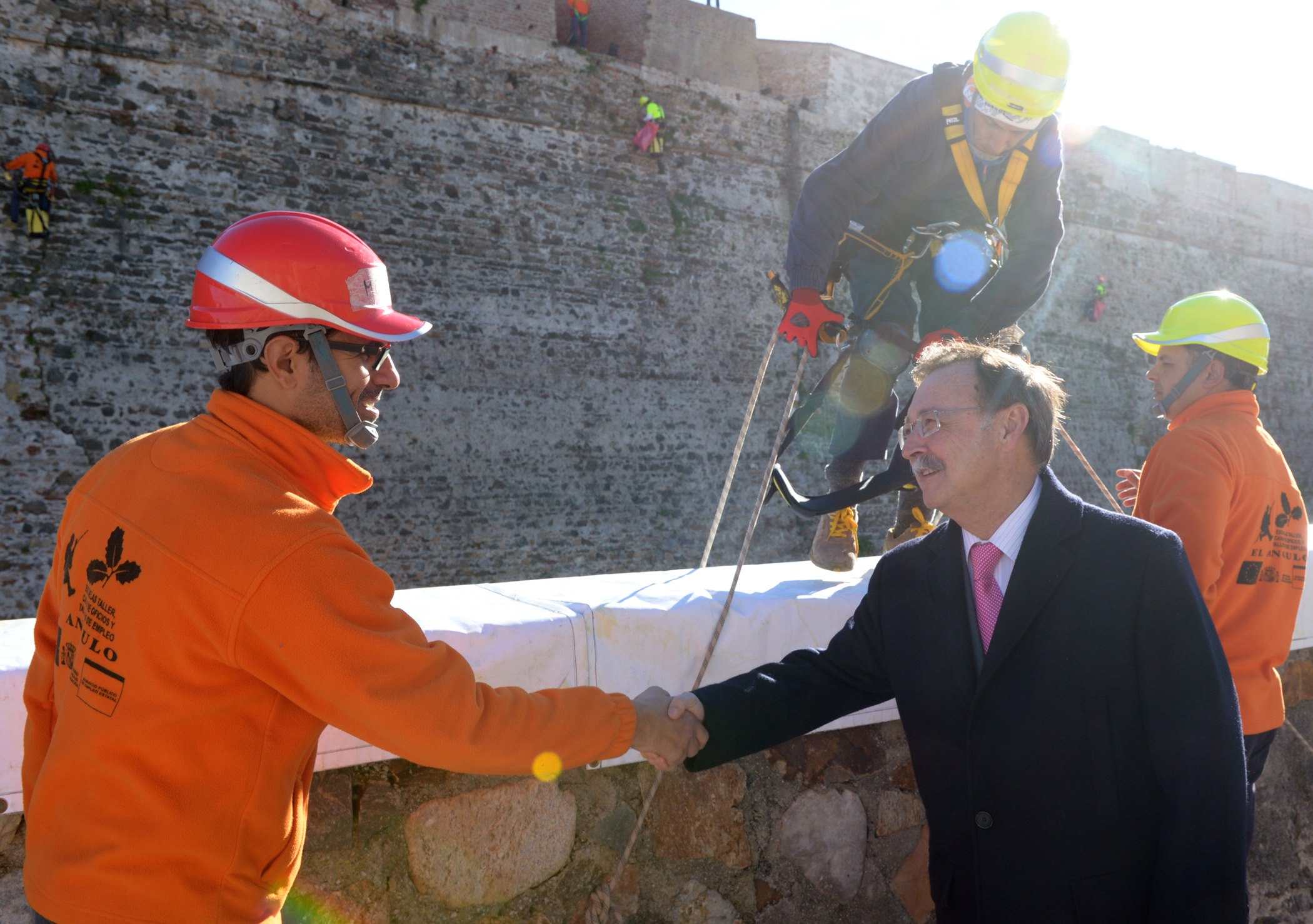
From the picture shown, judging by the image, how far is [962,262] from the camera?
3395mm

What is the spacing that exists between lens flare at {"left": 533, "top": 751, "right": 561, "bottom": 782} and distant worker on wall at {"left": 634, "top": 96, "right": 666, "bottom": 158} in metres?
11.7

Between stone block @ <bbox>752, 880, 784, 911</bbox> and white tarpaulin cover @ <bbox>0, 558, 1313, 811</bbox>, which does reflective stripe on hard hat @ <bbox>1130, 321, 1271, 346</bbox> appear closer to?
white tarpaulin cover @ <bbox>0, 558, 1313, 811</bbox>

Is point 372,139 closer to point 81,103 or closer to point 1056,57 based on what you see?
point 81,103

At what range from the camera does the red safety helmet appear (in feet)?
5.20

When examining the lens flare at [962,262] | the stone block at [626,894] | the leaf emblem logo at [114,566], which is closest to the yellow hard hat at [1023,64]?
the lens flare at [962,262]

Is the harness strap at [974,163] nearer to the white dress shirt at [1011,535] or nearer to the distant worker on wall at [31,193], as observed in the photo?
the white dress shirt at [1011,535]

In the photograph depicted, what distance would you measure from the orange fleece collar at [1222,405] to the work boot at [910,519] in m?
1.10

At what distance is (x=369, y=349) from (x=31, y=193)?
29.8 feet

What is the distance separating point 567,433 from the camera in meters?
11.4

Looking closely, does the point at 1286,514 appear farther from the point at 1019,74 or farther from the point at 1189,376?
the point at 1019,74

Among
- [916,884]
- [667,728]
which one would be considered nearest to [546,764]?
[667,728]

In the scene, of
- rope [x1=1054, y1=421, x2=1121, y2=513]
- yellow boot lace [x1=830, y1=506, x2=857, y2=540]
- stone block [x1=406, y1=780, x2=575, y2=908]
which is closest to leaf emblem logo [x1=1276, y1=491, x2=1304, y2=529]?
rope [x1=1054, y1=421, x2=1121, y2=513]

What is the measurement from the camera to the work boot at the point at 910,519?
3637mm

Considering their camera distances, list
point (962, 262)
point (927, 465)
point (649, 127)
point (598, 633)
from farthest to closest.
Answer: point (649, 127)
point (962, 262)
point (598, 633)
point (927, 465)
